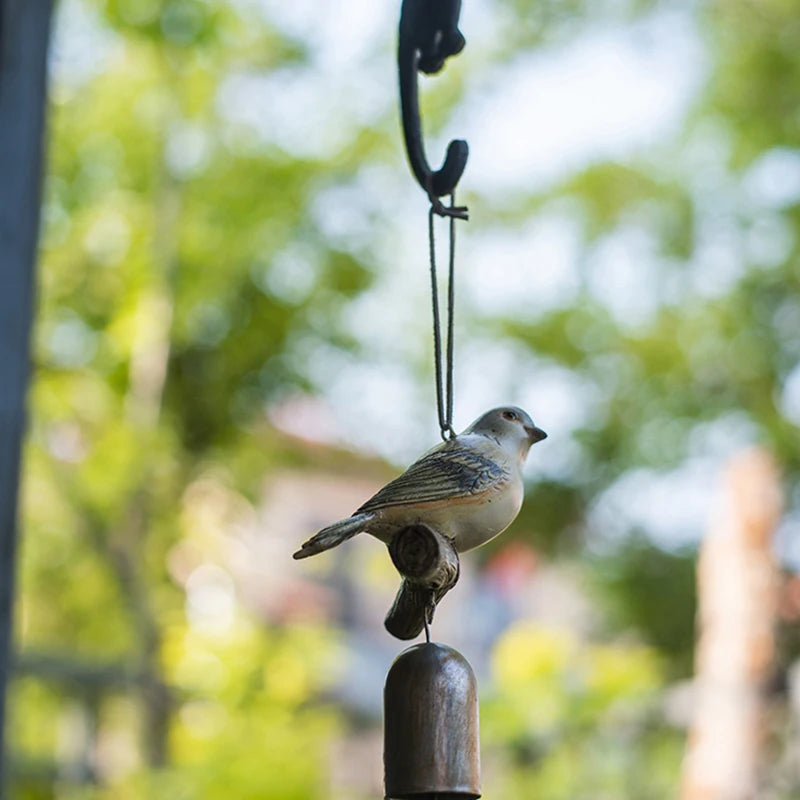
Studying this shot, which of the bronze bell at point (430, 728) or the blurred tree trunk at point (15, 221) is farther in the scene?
the blurred tree trunk at point (15, 221)

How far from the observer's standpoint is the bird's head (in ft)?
2.48

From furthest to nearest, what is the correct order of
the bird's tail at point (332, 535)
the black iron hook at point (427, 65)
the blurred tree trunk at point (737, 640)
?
the blurred tree trunk at point (737, 640) → the black iron hook at point (427, 65) → the bird's tail at point (332, 535)

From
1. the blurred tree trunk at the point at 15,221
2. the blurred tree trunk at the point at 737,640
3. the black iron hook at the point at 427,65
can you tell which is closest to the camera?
the black iron hook at the point at 427,65

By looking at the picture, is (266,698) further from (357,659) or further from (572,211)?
(357,659)

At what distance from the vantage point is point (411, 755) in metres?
0.67

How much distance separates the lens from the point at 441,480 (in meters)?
0.69

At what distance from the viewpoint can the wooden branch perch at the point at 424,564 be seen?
0.67 meters

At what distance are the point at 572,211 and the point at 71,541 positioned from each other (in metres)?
2.60

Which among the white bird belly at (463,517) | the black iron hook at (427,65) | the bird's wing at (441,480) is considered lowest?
the white bird belly at (463,517)

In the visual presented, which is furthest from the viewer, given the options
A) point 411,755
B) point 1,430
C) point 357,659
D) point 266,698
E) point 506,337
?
point 357,659

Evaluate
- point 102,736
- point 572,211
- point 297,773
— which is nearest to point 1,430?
point 297,773

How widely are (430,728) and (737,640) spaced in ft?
12.4

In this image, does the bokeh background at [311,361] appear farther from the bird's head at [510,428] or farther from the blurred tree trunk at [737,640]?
the bird's head at [510,428]

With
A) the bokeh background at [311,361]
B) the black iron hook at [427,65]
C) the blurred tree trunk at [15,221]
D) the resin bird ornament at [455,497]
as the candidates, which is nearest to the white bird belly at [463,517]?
the resin bird ornament at [455,497]
